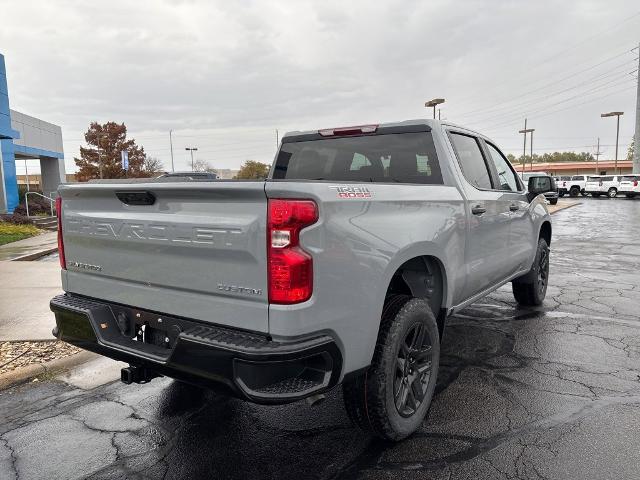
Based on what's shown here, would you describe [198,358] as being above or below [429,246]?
below

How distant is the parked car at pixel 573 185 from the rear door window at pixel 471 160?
40253mm

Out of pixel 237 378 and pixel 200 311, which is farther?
pixel 200 311

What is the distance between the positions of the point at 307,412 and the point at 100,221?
1.89 m

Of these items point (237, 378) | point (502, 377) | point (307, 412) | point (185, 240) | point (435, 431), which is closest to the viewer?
point (237, 378)

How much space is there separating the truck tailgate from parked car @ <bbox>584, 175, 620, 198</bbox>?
4149 centimetres

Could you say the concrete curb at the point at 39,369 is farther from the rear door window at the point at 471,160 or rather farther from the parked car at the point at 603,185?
the parked car at the point at 603,185

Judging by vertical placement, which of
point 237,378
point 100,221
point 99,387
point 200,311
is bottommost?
point 99,387

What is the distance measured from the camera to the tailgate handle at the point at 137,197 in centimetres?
261

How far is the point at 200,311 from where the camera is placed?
96.7 inches

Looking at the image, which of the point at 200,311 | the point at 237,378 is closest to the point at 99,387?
the point at 200,311

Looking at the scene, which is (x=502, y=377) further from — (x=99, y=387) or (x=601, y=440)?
(x=99, y=387)

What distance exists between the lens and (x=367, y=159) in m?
4.13

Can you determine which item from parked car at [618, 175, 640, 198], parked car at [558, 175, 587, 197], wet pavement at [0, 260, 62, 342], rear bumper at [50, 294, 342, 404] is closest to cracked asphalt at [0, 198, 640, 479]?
rear bumper at [50, 294, 342, 404]

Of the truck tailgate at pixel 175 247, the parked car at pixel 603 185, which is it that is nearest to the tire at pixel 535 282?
the truck tailgate at pixel 175 247
